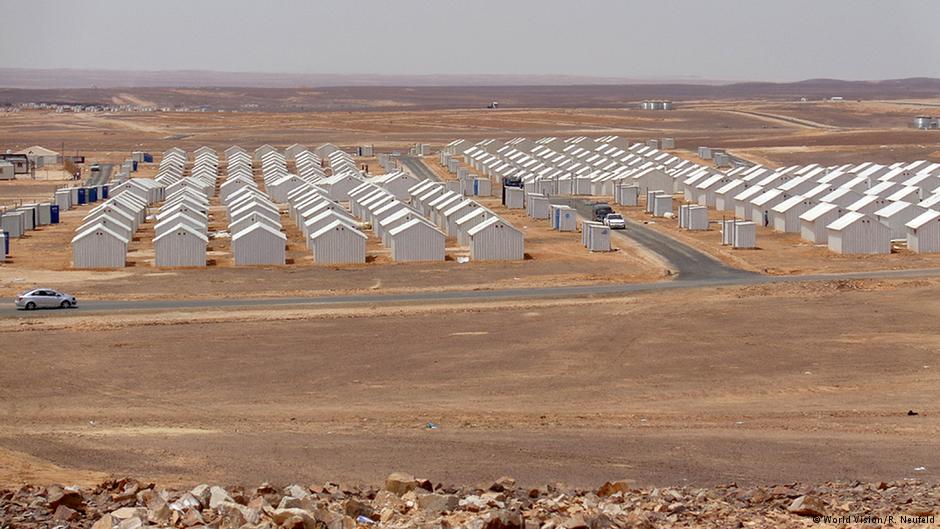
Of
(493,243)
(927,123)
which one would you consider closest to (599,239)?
(493,243)

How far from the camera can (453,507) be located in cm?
2159

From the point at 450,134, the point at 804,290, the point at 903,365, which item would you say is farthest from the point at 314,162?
the point at 903,365

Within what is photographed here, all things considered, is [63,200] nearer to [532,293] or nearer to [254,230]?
[254,230]

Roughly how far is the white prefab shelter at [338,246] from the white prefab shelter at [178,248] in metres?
5.48

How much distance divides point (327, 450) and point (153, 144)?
5291 inches

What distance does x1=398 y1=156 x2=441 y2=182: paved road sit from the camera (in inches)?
4705

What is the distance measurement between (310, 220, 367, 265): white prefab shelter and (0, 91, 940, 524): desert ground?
1636mm

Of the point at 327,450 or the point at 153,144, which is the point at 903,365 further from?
the point at 153,144

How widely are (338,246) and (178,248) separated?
7483mm

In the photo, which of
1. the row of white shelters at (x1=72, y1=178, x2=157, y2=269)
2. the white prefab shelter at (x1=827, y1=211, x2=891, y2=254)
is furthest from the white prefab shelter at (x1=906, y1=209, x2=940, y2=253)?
the row of white shelters at (x1=72, y1=178, x2=157, y2=269)

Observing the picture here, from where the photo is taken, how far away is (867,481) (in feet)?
89.0

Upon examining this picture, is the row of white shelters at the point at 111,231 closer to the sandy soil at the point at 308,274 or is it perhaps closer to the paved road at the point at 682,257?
the sandy soil at the point at 308,274

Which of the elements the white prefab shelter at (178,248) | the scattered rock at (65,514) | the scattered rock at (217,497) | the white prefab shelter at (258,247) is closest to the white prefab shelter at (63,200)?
the white prefab shelter at (178,248)

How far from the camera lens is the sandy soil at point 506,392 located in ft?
96.2
